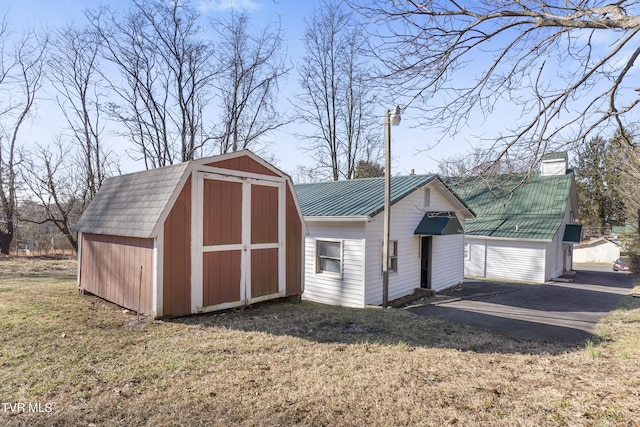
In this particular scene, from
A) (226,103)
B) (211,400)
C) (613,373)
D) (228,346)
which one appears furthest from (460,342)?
(226,103)

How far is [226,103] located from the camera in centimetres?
2191

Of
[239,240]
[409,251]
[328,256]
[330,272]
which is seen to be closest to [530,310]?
[409,251]

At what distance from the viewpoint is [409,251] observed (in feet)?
39.5

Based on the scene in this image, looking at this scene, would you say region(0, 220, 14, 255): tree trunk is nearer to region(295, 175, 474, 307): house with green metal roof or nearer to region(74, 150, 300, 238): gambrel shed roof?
region(74, 150, 300, 238): gambrel shed roof

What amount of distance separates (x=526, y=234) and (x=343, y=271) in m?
11.9

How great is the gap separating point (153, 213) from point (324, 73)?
875 inches

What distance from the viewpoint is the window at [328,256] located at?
11070mm

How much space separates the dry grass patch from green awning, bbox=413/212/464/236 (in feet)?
17.5

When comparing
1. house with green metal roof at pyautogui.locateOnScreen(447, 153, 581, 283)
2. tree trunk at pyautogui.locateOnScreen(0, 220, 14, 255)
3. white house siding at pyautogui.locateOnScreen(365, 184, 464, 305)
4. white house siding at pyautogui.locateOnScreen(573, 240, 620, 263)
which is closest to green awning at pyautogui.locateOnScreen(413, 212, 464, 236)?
white house siding at pyautogui.locateOnScreen(365, 184, 464, 305)

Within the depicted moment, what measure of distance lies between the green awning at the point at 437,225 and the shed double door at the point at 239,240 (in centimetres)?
600

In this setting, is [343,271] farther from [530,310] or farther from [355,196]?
[530,310]

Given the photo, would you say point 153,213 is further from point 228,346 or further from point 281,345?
point 281,345

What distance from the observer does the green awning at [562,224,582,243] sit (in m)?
19.1

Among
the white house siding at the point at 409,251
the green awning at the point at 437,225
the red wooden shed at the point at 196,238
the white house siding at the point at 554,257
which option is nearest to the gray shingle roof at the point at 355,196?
the white house siding at the point at 409,251
